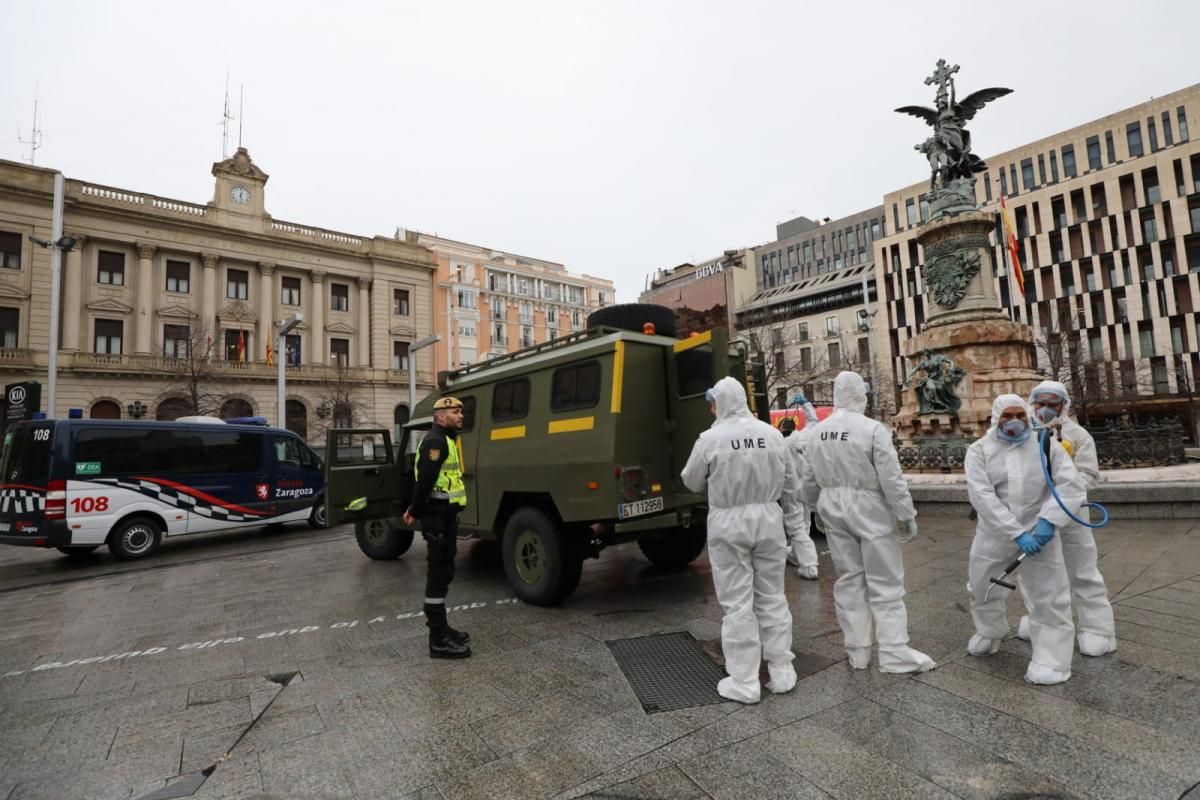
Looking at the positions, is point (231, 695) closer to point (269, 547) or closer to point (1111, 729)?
point (1111, 729)

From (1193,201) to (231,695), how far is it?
185 ft

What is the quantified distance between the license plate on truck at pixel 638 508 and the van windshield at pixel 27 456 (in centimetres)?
1005

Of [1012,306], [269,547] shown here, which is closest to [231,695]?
[269,547]

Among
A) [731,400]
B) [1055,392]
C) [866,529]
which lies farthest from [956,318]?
[731,400]

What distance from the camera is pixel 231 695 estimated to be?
3.77 meters

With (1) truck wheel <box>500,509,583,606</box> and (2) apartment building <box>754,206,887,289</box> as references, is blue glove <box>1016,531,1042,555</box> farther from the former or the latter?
(2) apartment building <box>754,206,887,289</box>

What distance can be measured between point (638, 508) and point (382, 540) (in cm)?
493

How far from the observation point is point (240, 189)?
36688mm

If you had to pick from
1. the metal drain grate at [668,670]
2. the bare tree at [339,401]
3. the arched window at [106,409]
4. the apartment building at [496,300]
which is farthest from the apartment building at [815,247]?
the metal drain grate at [668,670]

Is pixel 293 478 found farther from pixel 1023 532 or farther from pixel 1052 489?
pixel 1052 489

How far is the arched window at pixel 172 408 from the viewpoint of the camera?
31.3 m

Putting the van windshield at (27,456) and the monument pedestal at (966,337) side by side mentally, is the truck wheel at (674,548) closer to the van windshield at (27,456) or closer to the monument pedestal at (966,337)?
the monument pedestal at (966,337)

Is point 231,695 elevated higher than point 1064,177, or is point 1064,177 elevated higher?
point 1064,177

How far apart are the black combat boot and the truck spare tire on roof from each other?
3.24 m
